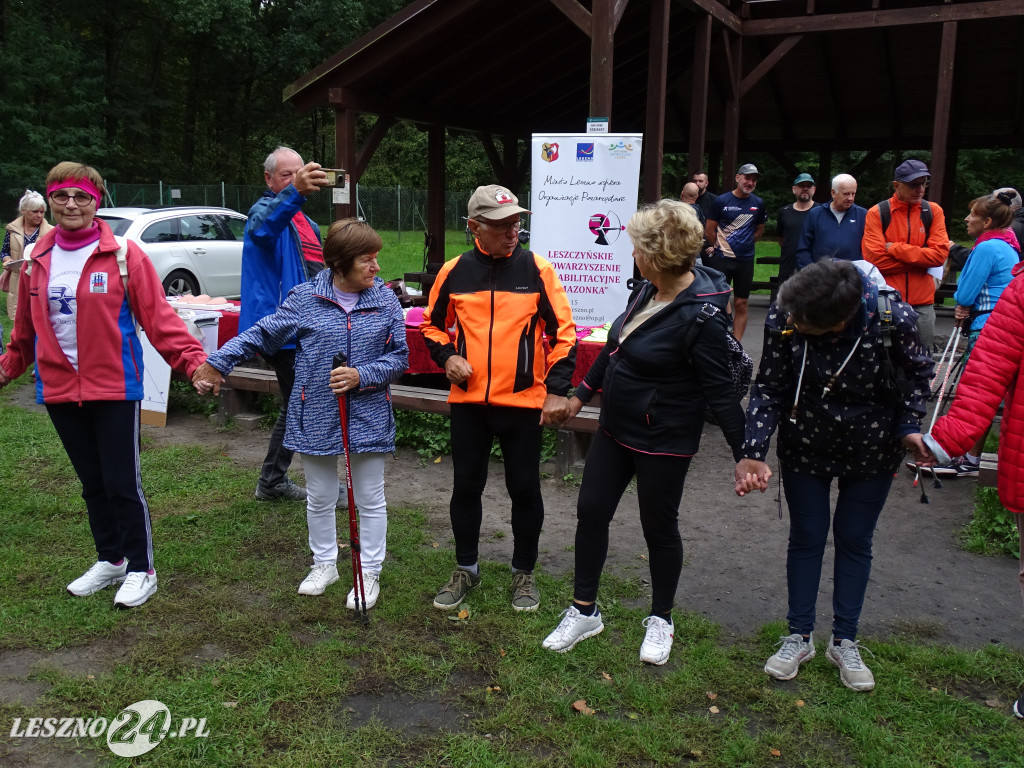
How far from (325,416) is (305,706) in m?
1.20

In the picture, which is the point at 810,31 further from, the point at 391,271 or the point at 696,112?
the point at 391,271

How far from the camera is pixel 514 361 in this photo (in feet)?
11.8

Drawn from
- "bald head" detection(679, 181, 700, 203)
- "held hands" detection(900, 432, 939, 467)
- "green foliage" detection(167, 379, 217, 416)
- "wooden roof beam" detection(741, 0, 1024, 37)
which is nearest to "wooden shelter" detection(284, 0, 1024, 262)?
"wooden roof beam" detection(741, 0, 1024, 37)

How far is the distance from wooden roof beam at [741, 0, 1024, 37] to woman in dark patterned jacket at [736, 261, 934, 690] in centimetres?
932

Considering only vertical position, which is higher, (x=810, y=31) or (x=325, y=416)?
(x=810, y=31)

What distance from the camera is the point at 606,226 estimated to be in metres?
7.28

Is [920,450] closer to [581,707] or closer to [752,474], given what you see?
[752,474]

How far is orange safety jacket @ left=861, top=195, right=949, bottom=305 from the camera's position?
6332 mm

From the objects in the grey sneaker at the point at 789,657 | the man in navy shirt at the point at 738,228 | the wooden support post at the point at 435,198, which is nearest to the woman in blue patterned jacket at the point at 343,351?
the grey sneaker at the point at 789,657

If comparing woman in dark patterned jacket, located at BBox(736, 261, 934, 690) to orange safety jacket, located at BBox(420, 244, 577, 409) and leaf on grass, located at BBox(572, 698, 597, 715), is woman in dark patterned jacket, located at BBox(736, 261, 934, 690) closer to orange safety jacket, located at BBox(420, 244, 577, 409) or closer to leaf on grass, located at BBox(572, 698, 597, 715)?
leaf on grass, located at BBox(572, 698, 597, 715)

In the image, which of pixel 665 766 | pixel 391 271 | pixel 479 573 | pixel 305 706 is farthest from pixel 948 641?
pixel 391 271

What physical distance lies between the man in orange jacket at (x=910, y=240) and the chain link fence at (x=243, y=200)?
75.2 feet

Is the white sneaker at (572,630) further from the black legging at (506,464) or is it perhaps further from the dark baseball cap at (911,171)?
the dark baseball cap at (911,171)

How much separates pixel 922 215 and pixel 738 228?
2.40 m
